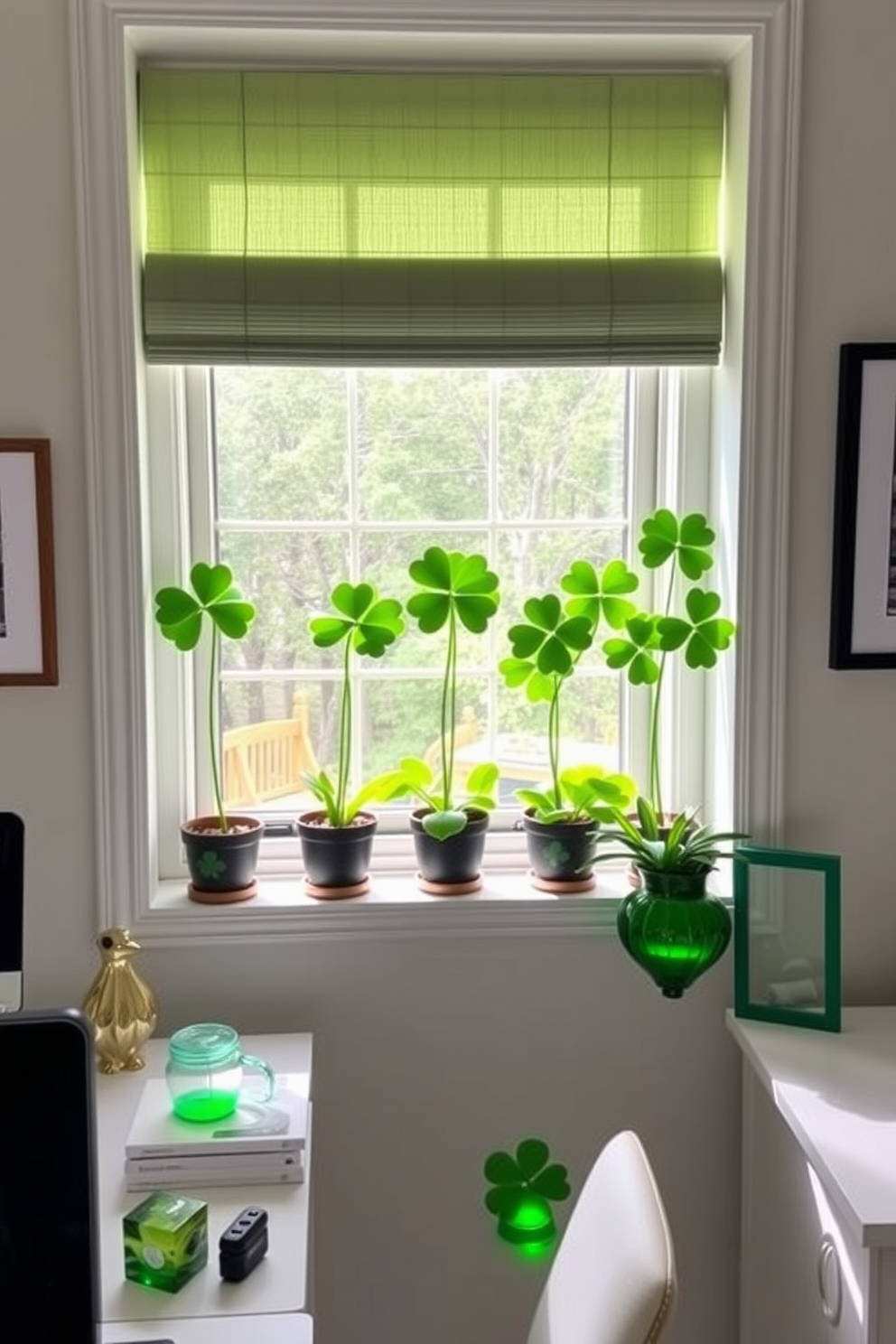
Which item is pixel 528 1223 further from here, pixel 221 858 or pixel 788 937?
pixel 221 858

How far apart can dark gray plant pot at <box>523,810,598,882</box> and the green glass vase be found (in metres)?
0.15

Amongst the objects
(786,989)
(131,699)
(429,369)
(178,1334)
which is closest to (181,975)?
(131,699)

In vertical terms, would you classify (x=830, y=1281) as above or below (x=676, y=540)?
below

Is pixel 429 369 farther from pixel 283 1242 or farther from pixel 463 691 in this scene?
pixel 283 1242

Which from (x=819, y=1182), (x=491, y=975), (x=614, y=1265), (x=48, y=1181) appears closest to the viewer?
(x=48, y=1181)

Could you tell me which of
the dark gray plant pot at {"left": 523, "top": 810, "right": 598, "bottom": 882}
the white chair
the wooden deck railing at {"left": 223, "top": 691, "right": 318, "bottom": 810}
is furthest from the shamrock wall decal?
the wooden deck railing at {"left": 223, "top": 691, "right": 318, "bottom": 810}

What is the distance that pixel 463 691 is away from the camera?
7.02ft

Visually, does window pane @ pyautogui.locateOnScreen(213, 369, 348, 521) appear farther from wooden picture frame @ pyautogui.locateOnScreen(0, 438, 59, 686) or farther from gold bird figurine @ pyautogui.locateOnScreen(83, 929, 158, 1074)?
gold bird figurine @ pyautogui.locateOnScreen(83, 929, 158, 1074)

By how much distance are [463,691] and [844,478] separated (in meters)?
0.68

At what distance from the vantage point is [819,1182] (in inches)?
63.6

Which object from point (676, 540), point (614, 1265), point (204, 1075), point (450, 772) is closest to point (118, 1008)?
point (204, 1075)

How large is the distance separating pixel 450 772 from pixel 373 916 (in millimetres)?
256

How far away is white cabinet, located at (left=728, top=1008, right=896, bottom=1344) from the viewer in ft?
4.73

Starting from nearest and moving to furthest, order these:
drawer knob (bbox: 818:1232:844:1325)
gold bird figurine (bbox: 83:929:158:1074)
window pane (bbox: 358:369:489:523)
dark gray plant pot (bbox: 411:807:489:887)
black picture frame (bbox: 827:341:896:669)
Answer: drawer knob (bbox: 818:1232:844:1325), gold bird figurine (bbox: 83:929:158:1074), black picture frame (bbox: 827:341:896:669), dark gray plant pot (bbox: 411:807:489:887), window pane (bbox: 358:369:489:523)
